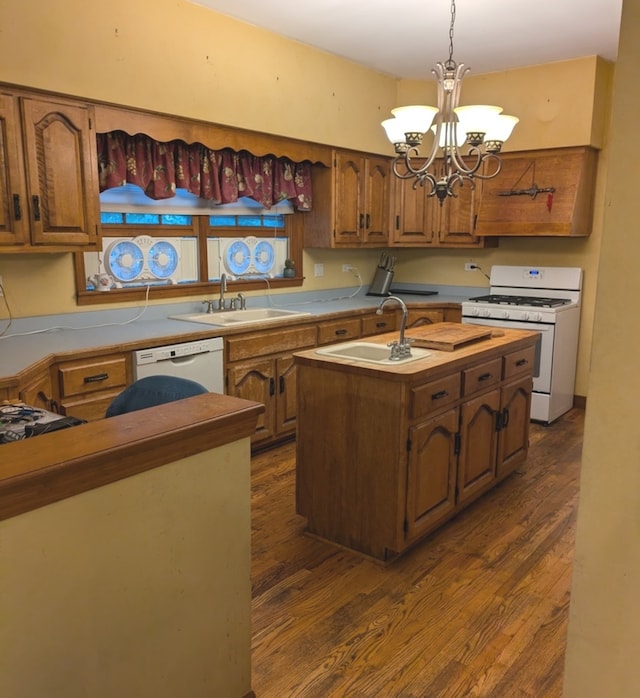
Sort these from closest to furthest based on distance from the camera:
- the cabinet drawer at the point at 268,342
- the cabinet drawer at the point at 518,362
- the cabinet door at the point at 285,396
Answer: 1. the cabinet drawer at the point at 518,362
2. the cabinet drawer at the point at 268,342
3. the cabinet door at the point at 285,396

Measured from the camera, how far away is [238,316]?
4309 millimetres

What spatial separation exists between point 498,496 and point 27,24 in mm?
3351

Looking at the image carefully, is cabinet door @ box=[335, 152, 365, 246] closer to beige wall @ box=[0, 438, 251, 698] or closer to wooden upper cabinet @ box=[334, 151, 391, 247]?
wooden upper cabinet @ box=[334, 151, 391, 247]

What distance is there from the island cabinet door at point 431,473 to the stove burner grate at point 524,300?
7.04ft

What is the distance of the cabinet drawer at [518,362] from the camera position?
10.9 ft

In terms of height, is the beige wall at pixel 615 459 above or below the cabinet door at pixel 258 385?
above

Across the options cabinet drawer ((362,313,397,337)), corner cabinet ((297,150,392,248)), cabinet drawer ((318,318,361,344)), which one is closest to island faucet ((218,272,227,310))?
cabinet drawer ((318,318,361,344))

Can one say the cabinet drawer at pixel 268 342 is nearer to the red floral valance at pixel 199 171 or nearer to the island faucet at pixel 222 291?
the island faucet at pixel 222 291

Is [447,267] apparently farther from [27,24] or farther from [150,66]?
[27,24]

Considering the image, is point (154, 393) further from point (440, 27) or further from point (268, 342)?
point (440, 27)

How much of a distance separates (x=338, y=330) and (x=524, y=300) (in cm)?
160

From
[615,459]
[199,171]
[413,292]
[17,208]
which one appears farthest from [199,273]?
[615,459]

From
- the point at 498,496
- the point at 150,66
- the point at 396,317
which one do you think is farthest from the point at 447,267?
the point at 150,66

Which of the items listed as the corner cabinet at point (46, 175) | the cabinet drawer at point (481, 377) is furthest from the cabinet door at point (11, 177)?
the cabinet drawer at point (481, 377)
